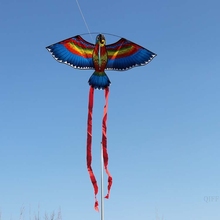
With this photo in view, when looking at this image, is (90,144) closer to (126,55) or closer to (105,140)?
(105,140)

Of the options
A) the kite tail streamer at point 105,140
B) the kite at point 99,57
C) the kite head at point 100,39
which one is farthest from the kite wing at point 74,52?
the kite tail streamer at point 105,140

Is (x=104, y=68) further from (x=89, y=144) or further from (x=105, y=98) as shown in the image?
(x=89, y=144)

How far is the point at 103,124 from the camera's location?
58.1 feet

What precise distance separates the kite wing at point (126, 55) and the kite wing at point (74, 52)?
0.88 meters

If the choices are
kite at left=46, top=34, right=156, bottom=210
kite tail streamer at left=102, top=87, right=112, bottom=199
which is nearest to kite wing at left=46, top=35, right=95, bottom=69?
kite at left=46, top=34, right=156, bottom=210

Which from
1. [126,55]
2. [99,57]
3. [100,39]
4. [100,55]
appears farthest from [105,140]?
[100,39]

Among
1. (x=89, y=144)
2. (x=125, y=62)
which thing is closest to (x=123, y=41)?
(x=125, y=62)

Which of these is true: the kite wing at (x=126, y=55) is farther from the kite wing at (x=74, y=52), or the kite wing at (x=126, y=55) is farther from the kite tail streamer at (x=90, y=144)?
the kite tail streamer at (x=90, y=144)

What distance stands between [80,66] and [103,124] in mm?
2601

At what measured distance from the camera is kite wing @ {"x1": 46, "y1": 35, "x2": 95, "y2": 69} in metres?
17.9

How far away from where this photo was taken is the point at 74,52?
18234 millimetres

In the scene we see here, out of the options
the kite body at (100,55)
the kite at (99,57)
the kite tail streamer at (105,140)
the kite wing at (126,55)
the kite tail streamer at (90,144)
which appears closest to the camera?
the kite tail streamer at (90,144)

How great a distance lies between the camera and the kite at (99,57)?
17.8m

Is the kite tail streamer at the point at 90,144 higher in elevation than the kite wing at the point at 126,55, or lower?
lower
